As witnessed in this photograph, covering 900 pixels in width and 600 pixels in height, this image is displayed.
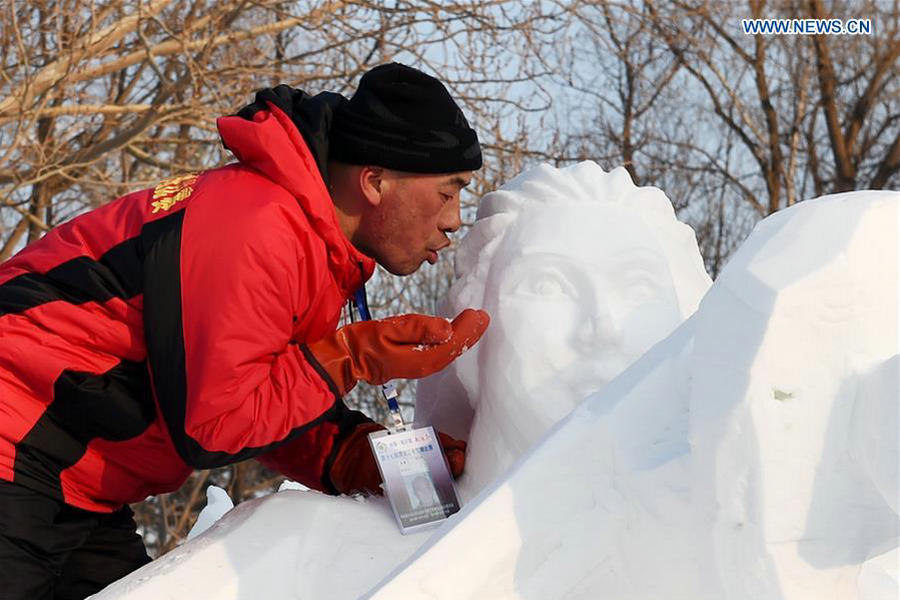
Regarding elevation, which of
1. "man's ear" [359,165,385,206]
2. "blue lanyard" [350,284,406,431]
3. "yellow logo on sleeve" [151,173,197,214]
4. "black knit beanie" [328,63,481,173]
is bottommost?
"blue lanyard" [350,284,406,431]

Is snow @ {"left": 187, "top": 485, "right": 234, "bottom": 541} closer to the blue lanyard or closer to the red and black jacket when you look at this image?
the red and black jacket

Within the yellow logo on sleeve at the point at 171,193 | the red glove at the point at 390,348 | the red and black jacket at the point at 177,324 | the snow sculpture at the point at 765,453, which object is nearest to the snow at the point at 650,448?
the snow sculpture at the point at 765,453

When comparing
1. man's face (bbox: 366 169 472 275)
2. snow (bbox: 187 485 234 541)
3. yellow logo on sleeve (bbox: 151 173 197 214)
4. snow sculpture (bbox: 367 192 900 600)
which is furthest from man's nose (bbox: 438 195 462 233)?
snow (bbox: 187 485 234 541)

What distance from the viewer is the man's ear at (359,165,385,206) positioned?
223 cm

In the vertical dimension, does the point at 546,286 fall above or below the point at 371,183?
below

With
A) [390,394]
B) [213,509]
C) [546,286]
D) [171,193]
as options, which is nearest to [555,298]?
[546,286]

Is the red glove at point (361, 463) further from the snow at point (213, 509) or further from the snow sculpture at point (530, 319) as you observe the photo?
the snow at point (213, 509)

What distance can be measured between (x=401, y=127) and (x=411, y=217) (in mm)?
174

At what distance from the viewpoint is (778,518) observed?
149cm

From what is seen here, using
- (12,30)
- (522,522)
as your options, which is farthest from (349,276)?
(12,30)

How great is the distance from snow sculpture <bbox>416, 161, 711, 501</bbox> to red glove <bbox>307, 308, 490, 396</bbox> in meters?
0.12

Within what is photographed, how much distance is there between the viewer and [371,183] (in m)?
2.23

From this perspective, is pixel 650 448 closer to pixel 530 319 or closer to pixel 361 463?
pixel 530 319

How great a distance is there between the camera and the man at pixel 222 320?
6.45 feet
